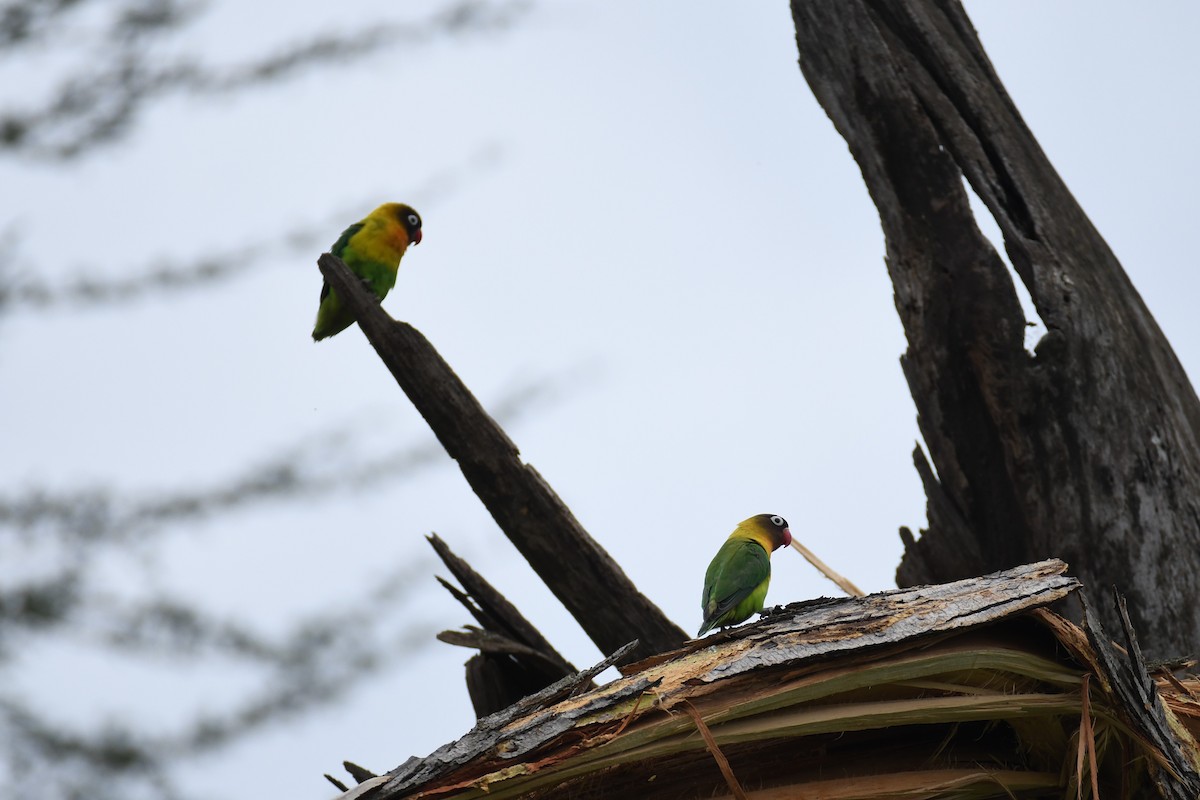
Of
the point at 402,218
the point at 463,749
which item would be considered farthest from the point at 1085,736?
the point at 402,218

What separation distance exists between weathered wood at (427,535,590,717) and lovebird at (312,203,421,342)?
332 cm

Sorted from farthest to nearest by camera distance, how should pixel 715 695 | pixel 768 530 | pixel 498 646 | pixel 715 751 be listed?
1. pixel 768 530
2. pixel 498 646
3. pixel 715 695
4. pixel 715 751

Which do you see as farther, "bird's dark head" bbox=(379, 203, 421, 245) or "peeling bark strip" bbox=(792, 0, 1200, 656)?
"bird's dark head" bbox=(379, 203, 421, 245)

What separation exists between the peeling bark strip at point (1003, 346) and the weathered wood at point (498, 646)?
6.09 feet

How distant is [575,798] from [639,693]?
27 centimetres

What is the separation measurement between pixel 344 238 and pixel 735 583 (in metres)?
4.43

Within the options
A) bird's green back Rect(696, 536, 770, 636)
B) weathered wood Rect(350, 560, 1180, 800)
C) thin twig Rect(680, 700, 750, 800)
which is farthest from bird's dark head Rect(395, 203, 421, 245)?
thin twig Rect(680, 700, 750, 800)

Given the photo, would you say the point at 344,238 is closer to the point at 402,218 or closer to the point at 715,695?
the point at 402,218

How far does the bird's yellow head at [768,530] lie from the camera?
257 inches

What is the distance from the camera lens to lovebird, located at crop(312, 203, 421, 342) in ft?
26.1

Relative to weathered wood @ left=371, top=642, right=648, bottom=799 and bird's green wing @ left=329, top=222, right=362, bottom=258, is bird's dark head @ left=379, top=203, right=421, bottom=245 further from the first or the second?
weathered wood @ left=371, top=642, right=648, bottom=799

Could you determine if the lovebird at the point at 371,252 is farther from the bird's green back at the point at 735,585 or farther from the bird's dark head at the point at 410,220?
the bird's green back at the point at 735,585

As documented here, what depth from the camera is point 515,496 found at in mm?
4797

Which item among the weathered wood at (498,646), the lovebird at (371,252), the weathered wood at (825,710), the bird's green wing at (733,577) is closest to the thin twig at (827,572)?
the bird's green wing at (733,577)
